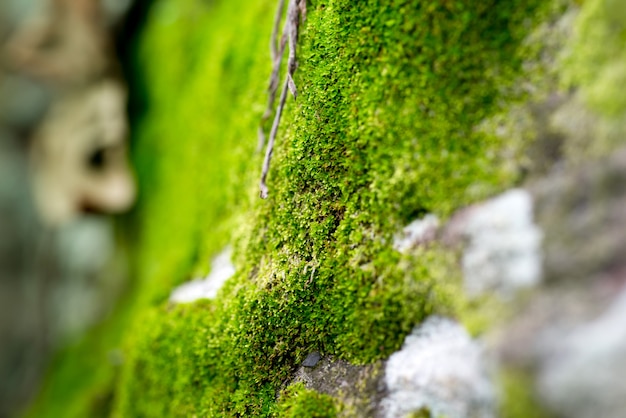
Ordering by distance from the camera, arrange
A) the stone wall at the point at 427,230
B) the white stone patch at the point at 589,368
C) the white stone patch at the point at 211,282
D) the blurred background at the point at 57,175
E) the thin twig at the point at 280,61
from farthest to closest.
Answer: the blurred background at the point at 57,175, the white stone patch at the point at 211,282, the thin twig at the point at 280,61, the stone wall at the point at 427,230, the white stone patch at the point at 589,368

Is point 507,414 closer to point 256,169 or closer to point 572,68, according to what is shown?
point 572,68

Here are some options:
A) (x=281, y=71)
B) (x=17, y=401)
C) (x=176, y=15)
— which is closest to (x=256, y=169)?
(x=281, y=71)

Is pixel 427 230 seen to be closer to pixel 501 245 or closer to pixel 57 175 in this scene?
pixel 501 245

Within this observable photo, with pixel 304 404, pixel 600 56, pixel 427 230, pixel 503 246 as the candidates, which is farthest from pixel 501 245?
pixel 304 404

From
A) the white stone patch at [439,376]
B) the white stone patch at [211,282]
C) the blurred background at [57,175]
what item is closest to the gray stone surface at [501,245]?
the white stone patch at [439,376]

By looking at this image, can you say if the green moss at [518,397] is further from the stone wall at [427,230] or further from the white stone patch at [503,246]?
the white stone patch at [503,246]

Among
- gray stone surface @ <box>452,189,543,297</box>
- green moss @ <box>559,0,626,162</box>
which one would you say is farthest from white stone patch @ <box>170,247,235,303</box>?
green moss @ <box>559,0,626,162</box>
